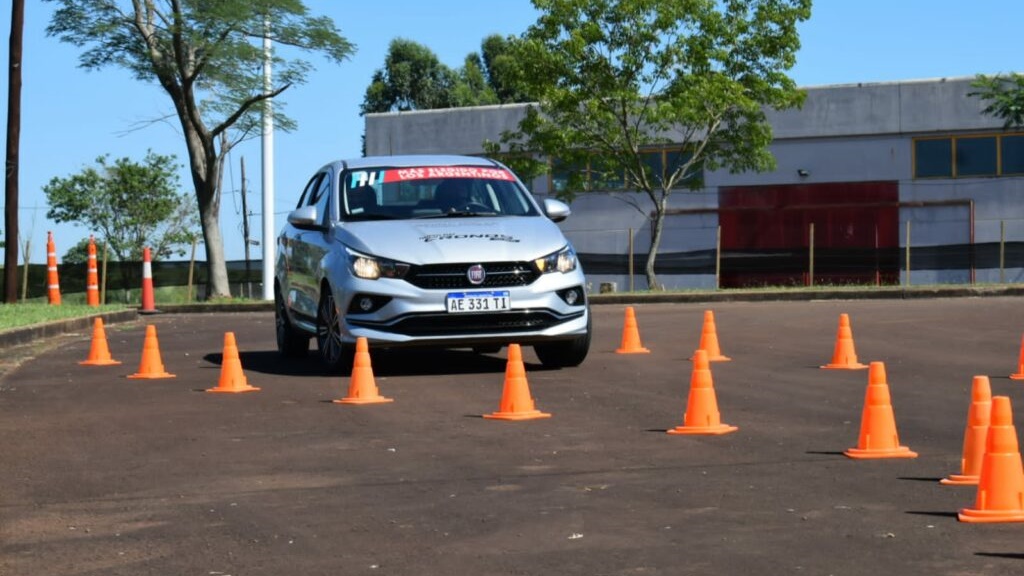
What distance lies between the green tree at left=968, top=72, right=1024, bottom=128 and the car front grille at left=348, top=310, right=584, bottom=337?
2895 centimetres

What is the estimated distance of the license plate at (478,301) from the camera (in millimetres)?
13367

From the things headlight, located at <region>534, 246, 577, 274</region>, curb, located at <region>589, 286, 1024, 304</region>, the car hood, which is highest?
the car hood

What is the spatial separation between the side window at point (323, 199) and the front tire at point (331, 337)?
2.47 feet

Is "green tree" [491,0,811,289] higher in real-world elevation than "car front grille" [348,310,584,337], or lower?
higher

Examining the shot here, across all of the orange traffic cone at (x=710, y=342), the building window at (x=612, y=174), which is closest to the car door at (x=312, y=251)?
the orange traffic cone at (x=710, y=342)

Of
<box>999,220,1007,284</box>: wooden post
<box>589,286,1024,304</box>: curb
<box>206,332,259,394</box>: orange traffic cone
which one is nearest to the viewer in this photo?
<box>206,332,259,394</box>: orange traffic cone

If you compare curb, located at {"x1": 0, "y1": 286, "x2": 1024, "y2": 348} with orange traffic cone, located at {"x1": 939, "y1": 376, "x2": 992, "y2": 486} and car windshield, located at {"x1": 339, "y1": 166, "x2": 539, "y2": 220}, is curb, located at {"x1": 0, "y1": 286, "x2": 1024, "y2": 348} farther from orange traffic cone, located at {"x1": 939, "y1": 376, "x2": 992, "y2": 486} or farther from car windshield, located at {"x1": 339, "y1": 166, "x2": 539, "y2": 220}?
orange traffic cone, located at {"x1": 939, "y1": 376, "x2": 992, "y2": 486}

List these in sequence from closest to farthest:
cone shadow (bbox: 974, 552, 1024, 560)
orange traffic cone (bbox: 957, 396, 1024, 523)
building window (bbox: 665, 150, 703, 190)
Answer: cone shadow (bbox: 974, 552, 1024, 560), orange traffic cone (bbox: 957, 396, 1024, 523), building window (bbox: 665, 150, 703, 190)

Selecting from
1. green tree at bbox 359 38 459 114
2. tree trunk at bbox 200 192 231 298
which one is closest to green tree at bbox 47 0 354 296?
tree trunk at bbox 200 192 231 298

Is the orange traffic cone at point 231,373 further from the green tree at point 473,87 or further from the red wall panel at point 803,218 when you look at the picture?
the green tree at point 473,87

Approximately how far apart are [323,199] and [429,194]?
1.17 meters

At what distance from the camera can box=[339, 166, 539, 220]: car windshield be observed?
47.8 ft

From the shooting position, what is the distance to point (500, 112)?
4706cm

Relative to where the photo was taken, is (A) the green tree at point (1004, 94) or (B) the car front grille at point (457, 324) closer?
(B) the car front grille at point (457, 324)
